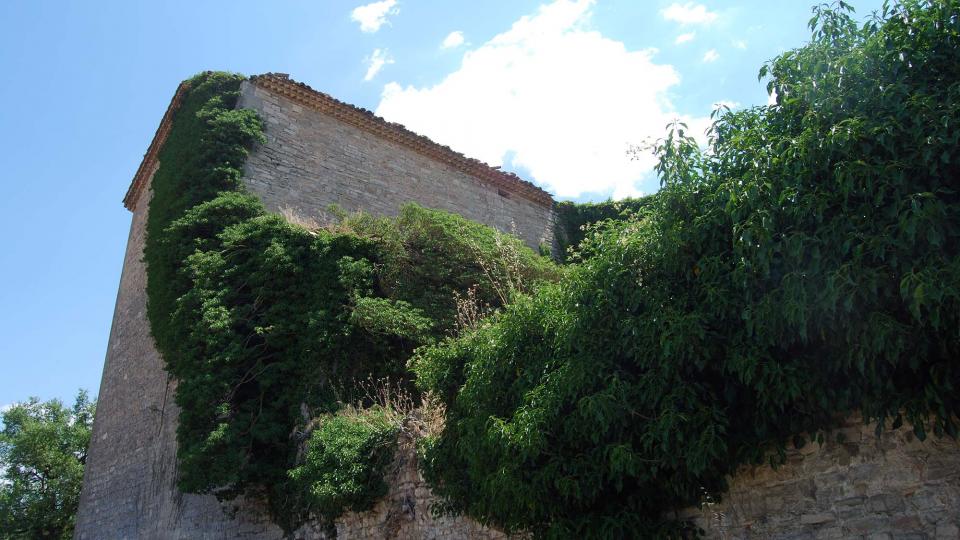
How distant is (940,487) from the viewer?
15.3 ft

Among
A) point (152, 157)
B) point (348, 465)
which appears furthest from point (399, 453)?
point (152, 157)

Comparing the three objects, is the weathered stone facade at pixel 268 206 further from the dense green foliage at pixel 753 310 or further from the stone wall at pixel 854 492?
the stone wall at pixel 854 492

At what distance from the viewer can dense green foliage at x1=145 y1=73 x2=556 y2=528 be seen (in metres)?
10.4

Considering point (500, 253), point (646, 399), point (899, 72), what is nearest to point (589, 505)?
point (646, 399)

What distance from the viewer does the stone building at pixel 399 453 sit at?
193 inches

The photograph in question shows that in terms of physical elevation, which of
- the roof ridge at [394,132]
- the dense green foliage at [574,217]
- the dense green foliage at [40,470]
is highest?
the roof ridge at [394,132]

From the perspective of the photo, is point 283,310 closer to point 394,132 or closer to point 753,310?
point 394,132

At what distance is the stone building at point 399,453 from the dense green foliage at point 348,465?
0.26 metres

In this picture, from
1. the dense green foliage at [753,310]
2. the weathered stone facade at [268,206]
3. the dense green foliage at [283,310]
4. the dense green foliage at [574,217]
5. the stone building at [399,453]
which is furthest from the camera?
the dense green foliage at [574,217]

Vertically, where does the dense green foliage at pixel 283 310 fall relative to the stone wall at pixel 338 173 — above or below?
below

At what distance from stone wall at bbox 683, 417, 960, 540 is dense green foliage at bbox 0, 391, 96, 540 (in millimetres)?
26534

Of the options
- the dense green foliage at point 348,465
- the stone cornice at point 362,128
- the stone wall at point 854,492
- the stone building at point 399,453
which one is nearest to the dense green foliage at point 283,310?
the dense green foliage at point 348,465

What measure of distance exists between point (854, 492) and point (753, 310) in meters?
1.51

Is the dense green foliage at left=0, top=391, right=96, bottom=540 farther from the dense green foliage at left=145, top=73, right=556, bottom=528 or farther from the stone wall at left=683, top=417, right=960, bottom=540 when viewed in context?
the stone wall at left=683, top=417, right=960, bottom=540
